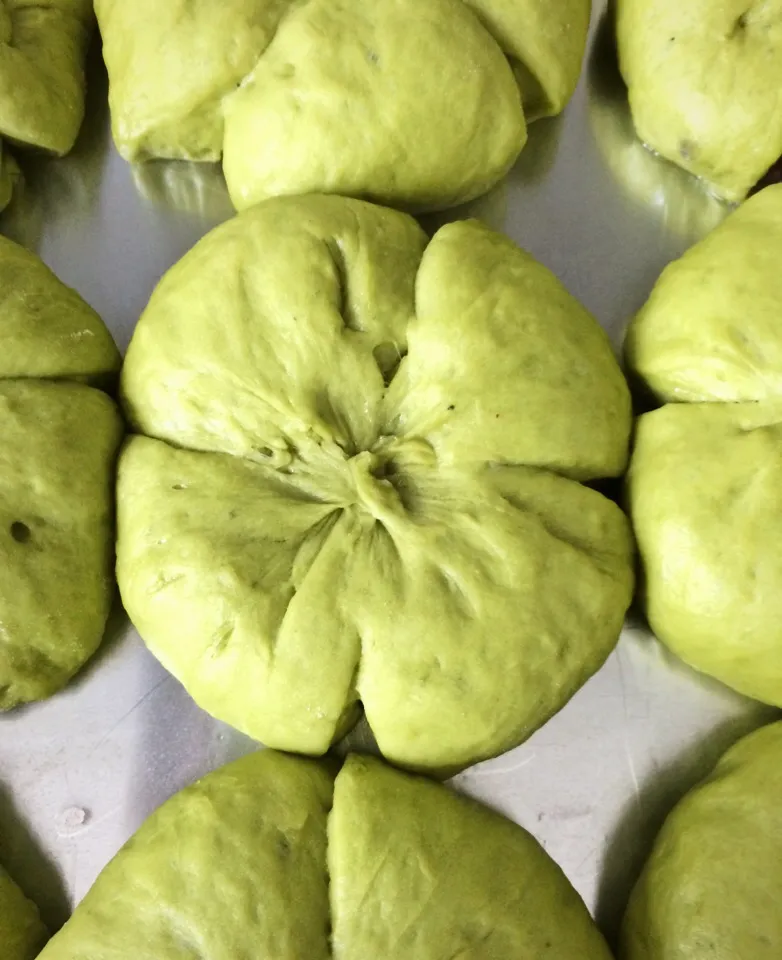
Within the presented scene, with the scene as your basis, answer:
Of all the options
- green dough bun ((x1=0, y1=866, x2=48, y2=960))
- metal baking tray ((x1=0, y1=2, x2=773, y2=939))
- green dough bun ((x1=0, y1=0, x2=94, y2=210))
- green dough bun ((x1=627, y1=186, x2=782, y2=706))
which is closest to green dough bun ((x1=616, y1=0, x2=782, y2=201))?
green dough bun ((x1=627, y1=186, x2=782, y2=706))

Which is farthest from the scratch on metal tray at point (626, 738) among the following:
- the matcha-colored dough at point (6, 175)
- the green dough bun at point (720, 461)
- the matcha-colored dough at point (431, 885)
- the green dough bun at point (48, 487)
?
the matcha-colored dough at point (6, 175)

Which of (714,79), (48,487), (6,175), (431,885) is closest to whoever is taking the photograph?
(431,885)

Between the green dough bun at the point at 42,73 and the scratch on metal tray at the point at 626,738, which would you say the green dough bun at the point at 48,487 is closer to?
the green dough bun at the point at 42,73

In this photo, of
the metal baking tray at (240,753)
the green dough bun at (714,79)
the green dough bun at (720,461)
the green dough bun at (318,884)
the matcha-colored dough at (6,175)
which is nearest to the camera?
the green dough bun at (318,884)

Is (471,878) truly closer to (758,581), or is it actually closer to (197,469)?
(758,581)

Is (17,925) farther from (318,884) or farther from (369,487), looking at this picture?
(369,487)

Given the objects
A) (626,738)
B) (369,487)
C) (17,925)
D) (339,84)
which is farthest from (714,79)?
(17,925)

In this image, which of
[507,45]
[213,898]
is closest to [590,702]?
[213,898]
